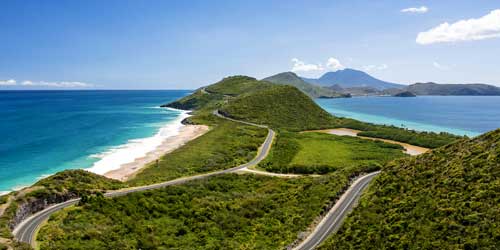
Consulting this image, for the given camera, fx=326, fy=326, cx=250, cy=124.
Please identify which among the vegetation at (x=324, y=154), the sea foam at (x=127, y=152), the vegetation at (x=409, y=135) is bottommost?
the sea foam at (x=127, y=152)

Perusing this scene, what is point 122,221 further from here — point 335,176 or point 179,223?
point 335,176

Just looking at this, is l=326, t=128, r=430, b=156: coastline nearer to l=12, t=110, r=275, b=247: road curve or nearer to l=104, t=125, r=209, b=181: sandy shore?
l=12, t=110, r=275, b=247: road curve

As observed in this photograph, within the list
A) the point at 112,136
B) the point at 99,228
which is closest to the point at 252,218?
the point at 99,228

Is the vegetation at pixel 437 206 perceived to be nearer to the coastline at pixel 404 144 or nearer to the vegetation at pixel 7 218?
the vegetation at pixel 7 218

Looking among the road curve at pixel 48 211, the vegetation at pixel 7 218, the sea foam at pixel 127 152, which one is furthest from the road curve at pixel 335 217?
the sea foam at pixel 127 152

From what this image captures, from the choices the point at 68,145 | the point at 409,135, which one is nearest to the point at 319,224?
the point at 409,135

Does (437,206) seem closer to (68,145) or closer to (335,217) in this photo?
(335,217)
